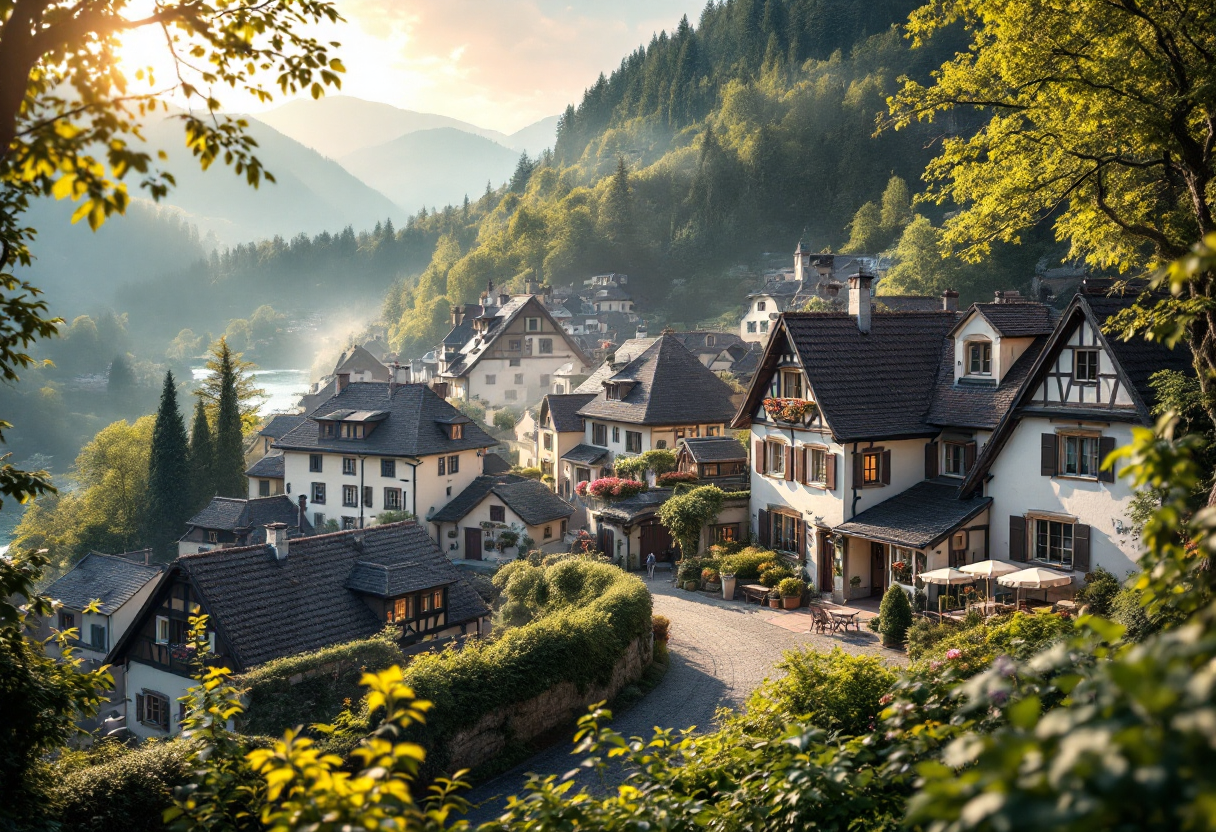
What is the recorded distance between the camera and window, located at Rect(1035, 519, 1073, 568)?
2552 centimetres

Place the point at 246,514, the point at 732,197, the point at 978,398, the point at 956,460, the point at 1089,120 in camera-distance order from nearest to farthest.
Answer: the point at 1089,120 → the point at 978,398 → the point at 956,460 → the point at 246,514 → the point at 732,197

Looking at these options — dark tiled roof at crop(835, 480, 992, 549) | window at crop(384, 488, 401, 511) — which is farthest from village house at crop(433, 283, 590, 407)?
dark tiled roof at crop(835, 480, 992, 549)

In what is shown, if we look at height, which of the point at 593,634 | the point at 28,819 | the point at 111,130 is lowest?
the point at 593,634

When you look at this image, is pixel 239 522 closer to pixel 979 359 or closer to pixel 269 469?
pixel 269 469

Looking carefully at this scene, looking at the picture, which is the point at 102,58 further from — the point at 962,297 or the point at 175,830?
the point at 962,297

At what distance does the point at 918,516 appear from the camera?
28531 mm

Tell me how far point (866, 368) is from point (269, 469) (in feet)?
117

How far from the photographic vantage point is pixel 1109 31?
52.3ft

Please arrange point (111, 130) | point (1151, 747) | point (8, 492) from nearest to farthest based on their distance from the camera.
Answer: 1. point (1151, 747)
2. point (111, 130)
3. point (8, 492)

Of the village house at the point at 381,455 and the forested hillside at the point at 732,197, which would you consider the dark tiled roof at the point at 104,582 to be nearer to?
the village house at the point at 381,455

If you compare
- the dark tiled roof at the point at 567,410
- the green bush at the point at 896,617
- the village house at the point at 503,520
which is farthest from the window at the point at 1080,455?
the dark tiled roof at the point at 567,410

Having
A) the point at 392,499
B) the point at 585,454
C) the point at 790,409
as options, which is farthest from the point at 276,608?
the point at 585,454

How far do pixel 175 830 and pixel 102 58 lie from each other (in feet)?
18.4

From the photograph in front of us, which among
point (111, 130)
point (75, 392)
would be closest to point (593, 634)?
point (111, 130)
